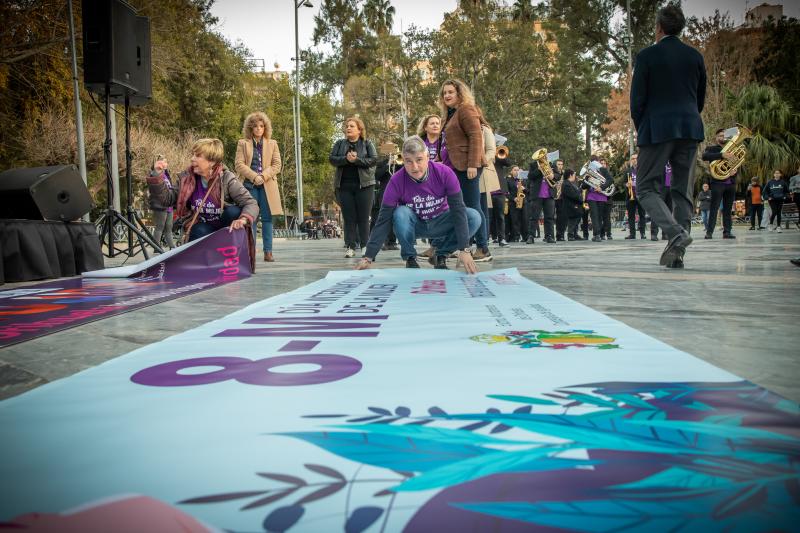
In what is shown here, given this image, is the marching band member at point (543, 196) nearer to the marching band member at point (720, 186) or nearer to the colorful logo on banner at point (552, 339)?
the marching band member at point (720, 186)

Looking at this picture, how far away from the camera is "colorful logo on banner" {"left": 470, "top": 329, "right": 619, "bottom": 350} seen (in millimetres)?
1861

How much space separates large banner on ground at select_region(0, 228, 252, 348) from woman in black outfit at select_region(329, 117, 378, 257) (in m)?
2.45

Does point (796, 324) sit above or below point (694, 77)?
below

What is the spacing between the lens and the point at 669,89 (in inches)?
190

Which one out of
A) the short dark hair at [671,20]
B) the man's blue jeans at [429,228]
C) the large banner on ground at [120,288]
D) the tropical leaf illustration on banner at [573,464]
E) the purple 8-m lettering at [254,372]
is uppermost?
the short dark hair at [671,20]

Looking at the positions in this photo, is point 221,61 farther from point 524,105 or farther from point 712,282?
point 712,282

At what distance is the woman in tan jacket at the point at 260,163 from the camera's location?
667 cm

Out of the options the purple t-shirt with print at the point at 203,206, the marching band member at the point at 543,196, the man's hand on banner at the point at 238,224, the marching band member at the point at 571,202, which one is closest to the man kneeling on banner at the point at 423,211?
the man's hand on banner at the point at 238,224

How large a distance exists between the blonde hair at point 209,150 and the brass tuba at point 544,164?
26.0 feet

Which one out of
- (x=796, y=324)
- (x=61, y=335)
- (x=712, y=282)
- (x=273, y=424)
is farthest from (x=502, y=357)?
(x=712, y=282)

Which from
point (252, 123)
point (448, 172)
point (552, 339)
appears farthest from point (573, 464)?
point (252, 123)

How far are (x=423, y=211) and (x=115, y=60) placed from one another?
3.38 meters

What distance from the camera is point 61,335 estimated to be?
2330mm

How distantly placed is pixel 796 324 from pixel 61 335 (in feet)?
9.18
